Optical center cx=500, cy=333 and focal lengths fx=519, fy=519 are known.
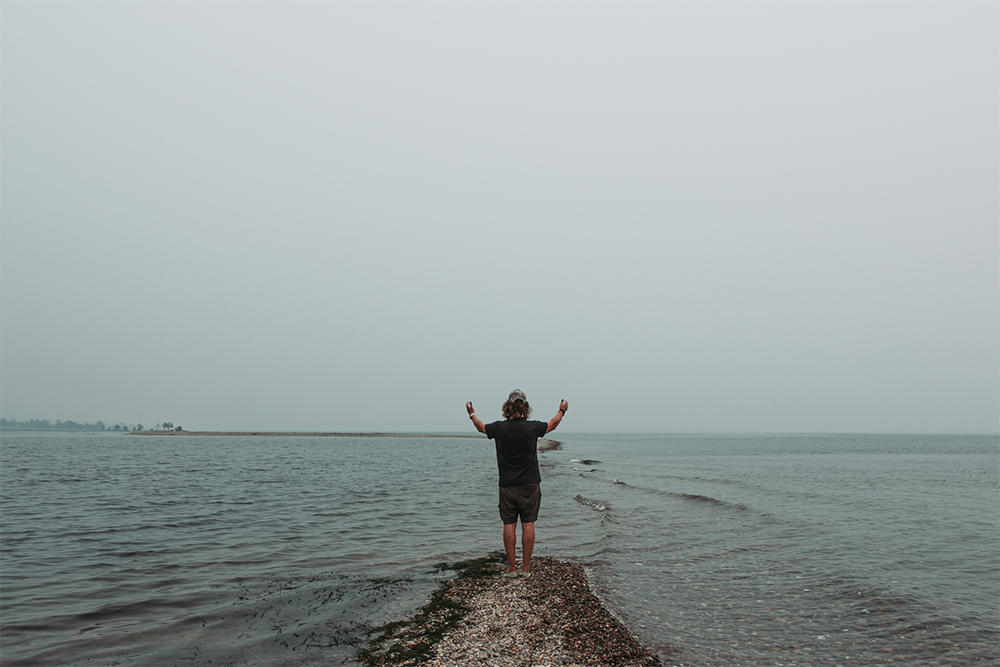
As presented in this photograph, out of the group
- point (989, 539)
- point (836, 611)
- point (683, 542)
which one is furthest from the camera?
point (989, 539)

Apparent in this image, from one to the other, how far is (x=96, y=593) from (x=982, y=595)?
16380 mm

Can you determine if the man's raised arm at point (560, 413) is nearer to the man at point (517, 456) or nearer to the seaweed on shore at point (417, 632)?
the man at point (517, 456)

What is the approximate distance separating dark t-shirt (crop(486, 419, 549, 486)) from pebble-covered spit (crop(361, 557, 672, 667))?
184 centimetres

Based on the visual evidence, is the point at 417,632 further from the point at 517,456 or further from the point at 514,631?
the point at 517,456

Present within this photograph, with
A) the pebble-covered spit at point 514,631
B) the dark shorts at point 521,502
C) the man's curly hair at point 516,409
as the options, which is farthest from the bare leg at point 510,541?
the man's curly hair at point 516,409

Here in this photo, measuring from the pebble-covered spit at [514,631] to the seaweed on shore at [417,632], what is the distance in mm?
12

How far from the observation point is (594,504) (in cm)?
2033

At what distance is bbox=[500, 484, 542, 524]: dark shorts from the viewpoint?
918 cm

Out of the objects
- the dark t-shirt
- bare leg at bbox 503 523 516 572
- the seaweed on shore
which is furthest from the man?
the seaweed on shore

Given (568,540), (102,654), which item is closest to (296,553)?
(102,654)

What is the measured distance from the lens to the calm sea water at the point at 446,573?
7195 millimetres

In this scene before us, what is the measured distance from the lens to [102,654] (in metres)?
6.70

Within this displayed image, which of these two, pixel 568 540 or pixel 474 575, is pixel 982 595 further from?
pixel 474 575

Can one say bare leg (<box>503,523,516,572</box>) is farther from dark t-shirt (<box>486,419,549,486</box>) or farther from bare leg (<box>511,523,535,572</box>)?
dark t-shirt (<box>486,419,549,486</box>)
